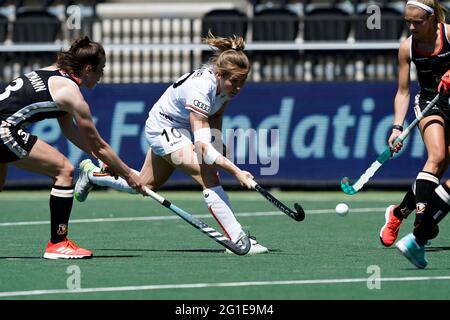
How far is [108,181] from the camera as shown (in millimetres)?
10531

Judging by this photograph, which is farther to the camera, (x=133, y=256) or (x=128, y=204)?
(x=128, y=204)

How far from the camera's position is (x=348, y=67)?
1588 cm

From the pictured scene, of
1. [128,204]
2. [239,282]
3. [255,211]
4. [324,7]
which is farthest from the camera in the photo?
[324,7]

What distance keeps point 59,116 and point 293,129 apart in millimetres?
6151

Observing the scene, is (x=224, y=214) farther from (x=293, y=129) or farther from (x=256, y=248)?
(x=293, y=129)

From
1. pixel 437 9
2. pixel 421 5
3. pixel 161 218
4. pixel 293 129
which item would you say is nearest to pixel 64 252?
pixel 421 5

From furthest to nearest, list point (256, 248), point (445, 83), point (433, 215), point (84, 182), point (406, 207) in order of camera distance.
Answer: point (84, 182)
point (406, 207)
point (256, 248)
point (445, 83)
point (433, 215)

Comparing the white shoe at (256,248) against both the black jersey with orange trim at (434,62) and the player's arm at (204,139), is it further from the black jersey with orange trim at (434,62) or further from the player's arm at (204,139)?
the black jersey with orange trim at (434,62)

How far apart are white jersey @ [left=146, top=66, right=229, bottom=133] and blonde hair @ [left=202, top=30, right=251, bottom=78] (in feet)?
0.44

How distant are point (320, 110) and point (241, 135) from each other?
1.01 m

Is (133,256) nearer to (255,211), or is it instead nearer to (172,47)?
(255,211)

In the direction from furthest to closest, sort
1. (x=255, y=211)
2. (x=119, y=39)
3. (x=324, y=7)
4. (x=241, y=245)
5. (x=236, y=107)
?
(x=324, y=7)
(x=119, y=39)
(x=236, y=107)
(x=255, y=211)
(x=241, y=245)

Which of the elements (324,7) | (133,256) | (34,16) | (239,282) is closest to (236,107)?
(324,7)

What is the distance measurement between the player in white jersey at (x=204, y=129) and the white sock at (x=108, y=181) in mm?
311
